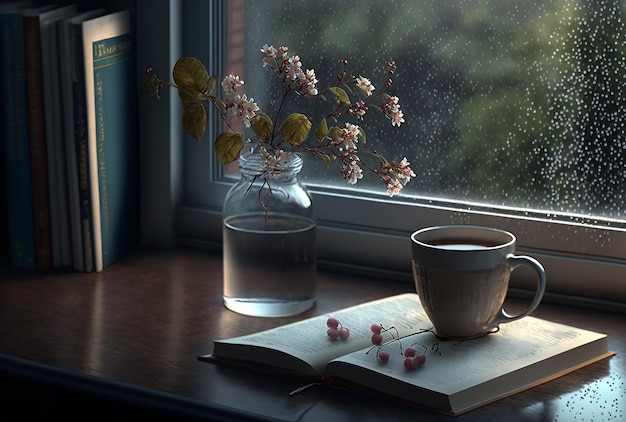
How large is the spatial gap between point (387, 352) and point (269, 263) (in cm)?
27

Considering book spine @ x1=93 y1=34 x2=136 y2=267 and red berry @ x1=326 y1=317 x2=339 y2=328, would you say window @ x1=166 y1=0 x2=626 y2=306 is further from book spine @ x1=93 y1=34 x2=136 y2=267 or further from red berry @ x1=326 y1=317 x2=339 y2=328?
red berry @ x1=326 y1=317 x2=339 y2=328

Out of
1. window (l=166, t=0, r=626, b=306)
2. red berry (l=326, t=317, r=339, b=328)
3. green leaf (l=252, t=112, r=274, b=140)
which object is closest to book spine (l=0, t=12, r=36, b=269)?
window (l=166, t=0, r=626, b=306)

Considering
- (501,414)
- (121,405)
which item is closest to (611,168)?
→ (501,414)

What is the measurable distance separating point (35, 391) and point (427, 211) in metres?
0.63

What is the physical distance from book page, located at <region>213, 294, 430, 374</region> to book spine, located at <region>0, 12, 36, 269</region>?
0.50m

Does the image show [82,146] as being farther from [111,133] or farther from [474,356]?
[474,356]

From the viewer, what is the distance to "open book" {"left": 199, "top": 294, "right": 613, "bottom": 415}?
991 mm

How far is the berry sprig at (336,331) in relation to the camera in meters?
1.12

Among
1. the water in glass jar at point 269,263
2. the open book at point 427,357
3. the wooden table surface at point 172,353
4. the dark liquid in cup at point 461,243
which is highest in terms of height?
the dark liquid in cup at point 461,243

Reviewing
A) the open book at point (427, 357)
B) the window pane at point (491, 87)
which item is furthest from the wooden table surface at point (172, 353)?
the window pane at point (491, 87)

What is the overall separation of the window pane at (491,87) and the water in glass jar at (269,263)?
0.24 m

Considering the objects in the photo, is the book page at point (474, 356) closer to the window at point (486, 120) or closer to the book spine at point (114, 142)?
the window at point (486, 120)

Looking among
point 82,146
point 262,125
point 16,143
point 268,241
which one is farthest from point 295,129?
point 16,143

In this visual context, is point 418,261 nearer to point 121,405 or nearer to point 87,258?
point 121,405
